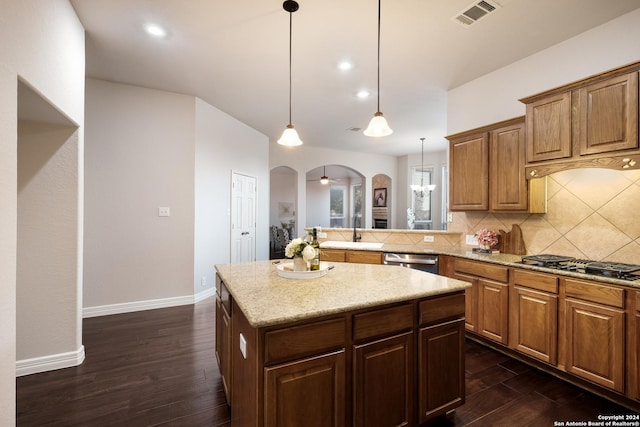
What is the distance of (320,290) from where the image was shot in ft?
5.63

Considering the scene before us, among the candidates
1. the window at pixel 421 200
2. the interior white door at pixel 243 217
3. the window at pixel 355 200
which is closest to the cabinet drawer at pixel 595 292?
the interior white door at pixel 243 217

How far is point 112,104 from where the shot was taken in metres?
3.83

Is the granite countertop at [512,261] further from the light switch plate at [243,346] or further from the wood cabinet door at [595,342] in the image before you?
the light switch plate at [243,346]

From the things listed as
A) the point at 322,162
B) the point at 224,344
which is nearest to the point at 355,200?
the point at 322,162

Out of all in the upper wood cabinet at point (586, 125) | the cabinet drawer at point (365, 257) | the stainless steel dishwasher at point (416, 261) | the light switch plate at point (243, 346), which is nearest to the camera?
the light switch plate at point (243, 346)

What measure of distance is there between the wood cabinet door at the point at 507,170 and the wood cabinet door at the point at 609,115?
22.0 inches

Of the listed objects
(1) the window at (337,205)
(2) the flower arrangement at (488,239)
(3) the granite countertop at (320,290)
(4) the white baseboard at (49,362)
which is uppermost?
(1) the window at (337,205)

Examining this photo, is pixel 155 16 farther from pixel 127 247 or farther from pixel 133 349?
pixel 133 349

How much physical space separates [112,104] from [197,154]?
1.16 m

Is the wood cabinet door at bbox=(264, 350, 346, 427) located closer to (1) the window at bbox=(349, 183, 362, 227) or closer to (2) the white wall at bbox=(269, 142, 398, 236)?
(2) the white wall at bbox=(269, 142, 398, 236)

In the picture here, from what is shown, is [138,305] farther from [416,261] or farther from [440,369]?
[440,369]

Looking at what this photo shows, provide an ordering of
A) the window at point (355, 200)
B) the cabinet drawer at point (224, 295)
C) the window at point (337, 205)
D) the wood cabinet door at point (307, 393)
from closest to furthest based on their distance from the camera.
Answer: the wood cabinet door at point (307, 393)
the cabinet drawer at point (224, 295)
the window at point (355, 200)
the window at point (337, 205)

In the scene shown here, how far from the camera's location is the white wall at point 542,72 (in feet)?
8.16

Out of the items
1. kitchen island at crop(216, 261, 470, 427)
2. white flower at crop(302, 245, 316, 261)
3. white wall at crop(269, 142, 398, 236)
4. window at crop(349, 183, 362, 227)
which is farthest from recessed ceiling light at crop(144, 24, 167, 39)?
window at crop(349, 183, 362, 227)
